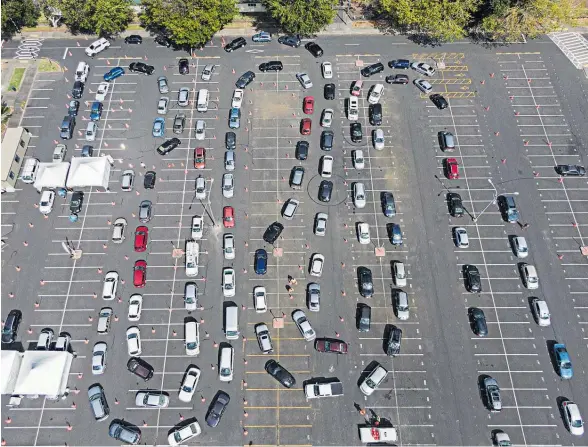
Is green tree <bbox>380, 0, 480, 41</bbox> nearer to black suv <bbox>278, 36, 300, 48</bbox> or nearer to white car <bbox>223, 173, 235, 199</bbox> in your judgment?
black suv <bbox>278, 36, 300, 48</bbox>

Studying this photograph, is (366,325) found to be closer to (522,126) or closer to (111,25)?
(522,126)

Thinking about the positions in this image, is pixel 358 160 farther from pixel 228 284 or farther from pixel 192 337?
pixel 192 337

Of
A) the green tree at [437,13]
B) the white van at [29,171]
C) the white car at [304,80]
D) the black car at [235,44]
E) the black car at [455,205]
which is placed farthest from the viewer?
the black car at [235,44]

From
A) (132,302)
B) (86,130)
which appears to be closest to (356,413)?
(132,302)

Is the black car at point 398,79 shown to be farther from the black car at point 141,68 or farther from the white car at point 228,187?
the black car at point 141,68

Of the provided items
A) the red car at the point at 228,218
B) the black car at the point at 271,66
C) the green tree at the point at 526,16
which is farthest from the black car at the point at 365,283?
the green tree at the point at 526,16

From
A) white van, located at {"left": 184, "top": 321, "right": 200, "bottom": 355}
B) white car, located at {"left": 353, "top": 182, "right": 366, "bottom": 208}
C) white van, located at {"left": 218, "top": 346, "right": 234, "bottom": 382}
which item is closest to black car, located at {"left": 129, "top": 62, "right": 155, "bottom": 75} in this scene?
white car, located at {"left": 353, "top": 182, "right": 366, "bottom": 208}

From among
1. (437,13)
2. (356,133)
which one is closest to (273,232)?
(356,133)
